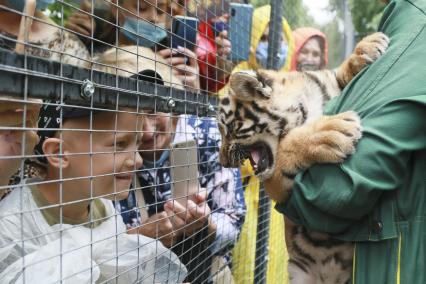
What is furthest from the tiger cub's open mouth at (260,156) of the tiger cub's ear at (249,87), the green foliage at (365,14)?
the green foliage at (365,14)

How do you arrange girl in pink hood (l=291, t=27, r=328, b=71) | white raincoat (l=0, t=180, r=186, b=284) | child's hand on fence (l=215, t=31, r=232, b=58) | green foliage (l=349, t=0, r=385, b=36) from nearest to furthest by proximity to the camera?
white raincoat (l=0, t=180, r=186, b=284)
child's hand on fence (l=215, t=31, r=232, b=58)
girl in pink hood (l=291, t=27, r=328, b=71)
green foliage (l=349, t=0, r=385, b=36)

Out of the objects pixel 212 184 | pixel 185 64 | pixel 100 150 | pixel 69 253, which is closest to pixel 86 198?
pixel 100 150

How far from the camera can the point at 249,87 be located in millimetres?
1761

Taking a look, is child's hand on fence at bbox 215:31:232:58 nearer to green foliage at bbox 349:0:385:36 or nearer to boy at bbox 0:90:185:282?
boy at bbox 0:90:185:282

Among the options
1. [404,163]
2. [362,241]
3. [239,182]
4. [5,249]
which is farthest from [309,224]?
[239,182]

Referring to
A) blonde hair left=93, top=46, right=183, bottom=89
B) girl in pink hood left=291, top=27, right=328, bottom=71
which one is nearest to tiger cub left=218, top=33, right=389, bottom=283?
blonde hair left=93, top=46, right=183, bottom=89

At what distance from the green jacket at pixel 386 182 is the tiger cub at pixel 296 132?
0.07 meters

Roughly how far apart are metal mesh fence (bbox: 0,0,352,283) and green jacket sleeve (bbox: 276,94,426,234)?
0.48m

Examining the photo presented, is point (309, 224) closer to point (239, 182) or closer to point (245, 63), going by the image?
point (239, 182)

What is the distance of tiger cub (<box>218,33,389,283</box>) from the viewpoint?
1347mm

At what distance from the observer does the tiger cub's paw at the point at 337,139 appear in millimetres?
1236

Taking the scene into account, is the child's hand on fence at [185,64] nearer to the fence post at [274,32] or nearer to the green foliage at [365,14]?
the fence post at [274,32]

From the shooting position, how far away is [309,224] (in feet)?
4.16

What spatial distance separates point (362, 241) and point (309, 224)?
0.45 ft
